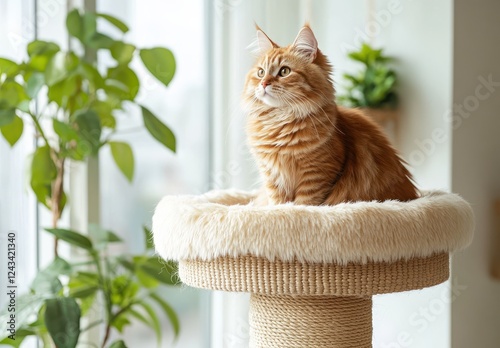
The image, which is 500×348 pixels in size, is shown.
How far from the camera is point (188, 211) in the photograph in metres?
1.37

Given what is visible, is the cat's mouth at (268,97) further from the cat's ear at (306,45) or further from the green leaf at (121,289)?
the green leaf at (121,289)

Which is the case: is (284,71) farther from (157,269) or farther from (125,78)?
(157,269)

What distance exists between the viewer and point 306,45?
1481mm

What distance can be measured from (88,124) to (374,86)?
118 centimetres

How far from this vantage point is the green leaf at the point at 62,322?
1.58 metres

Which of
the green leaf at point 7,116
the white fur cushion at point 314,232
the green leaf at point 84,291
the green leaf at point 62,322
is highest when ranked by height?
the green leaf at point 7,116

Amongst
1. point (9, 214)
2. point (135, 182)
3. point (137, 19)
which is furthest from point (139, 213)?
point (137, 19)

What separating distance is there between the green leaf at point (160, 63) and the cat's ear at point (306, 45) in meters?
0.48

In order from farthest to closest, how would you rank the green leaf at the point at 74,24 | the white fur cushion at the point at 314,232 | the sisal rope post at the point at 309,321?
the green leaf at the point at 74,24 < the sisal rope post at the point at 309,321 < the white fur cushion at the point at 314,232

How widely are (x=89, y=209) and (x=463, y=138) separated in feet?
4.55

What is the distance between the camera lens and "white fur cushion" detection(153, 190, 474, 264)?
126 centimetres

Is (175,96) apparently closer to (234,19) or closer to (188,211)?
(234,19)

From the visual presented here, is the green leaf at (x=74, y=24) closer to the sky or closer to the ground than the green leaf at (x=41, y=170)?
→ closer to the sky

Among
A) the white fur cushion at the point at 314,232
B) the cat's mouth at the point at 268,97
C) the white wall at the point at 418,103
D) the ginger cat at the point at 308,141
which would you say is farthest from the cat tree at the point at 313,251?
the white wall at the point at 418,103
